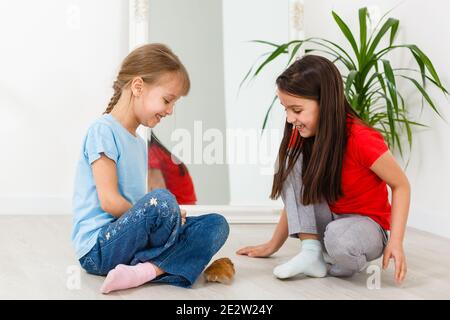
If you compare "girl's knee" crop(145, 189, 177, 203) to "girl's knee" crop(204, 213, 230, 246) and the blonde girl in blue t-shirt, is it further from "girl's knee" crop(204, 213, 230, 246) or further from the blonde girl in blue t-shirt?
"girl's knee" crop(204, 213, 230, 246)

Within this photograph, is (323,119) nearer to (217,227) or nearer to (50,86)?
(217,227)

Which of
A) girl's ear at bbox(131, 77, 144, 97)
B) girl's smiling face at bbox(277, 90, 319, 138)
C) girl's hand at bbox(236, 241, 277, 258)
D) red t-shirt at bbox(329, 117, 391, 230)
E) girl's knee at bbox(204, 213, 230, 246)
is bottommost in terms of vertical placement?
girl's hand at bbox(236, 241, 277, 258)

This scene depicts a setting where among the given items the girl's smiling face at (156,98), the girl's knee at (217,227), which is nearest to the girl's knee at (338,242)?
the girl's knee at (217,227)

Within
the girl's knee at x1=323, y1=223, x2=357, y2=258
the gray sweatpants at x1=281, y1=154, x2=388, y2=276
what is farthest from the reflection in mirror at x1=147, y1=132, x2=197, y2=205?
the girl's knee at x1=323, y1=223, x2=357, y2=258

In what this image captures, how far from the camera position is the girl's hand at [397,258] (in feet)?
5.36

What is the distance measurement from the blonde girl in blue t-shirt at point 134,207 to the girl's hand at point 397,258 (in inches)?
17.2

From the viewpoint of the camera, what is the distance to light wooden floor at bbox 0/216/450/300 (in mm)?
1620

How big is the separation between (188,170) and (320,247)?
3.76 feet

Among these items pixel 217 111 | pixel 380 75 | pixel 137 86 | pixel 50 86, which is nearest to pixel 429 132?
pixel 380 75

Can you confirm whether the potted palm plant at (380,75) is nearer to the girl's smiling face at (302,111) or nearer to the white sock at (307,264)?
the girl's smiling face at (302,111)

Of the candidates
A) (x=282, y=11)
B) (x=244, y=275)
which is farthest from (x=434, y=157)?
(x=244, y=275)

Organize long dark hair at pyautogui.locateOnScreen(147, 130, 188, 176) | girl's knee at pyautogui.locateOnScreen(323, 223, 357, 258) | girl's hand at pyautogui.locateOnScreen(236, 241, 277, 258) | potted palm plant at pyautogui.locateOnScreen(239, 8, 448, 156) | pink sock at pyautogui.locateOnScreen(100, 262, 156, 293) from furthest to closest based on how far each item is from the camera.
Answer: long dark hair at pyautogui.locateOnScreen(147, 130, 188, 176) < potted palm plant at pyautogui.locateOnScreen(239, 8, 448, 156) < girl's hand at pyautogui.locateOnScreen(236, 241, 277, 258) < girl's knee at pyautogui.locateOnScreen(323, 223, 357, 258) < pink sock at pyautogui.locateOnScreen(100, 262, 156, 293)

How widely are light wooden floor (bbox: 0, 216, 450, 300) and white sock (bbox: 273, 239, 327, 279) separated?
0.07 feet

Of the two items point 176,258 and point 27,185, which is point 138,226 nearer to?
point 176,258
